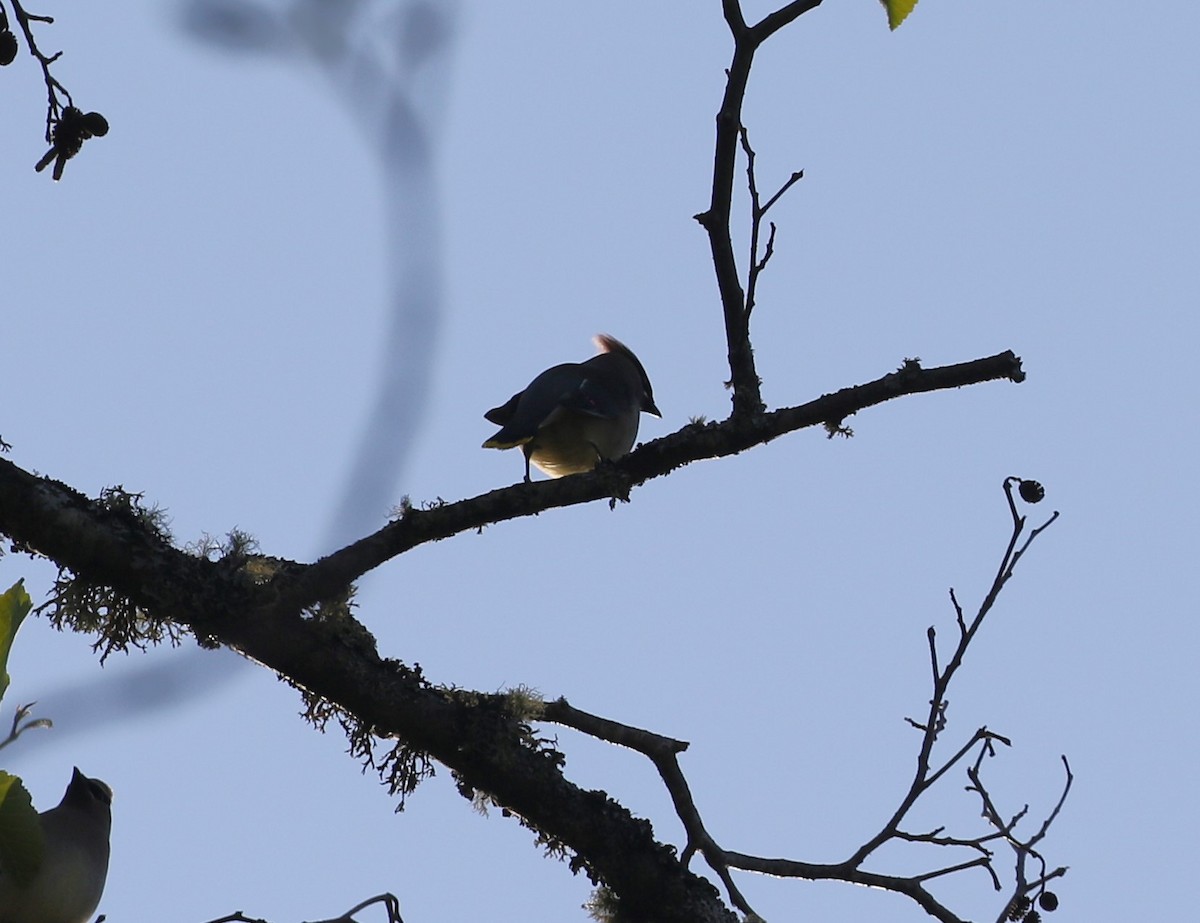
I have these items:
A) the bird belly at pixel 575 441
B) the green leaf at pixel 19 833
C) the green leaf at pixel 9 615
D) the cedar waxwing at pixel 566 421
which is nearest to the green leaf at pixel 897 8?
the green leaf at pixel 9 615

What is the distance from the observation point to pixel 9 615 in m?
2.24

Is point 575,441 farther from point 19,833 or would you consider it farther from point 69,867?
point 19,833

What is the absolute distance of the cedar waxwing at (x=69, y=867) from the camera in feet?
11.1

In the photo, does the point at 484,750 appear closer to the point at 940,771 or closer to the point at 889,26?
the point at 940,771

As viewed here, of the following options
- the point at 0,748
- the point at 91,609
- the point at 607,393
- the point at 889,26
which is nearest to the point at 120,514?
the point at 91,609

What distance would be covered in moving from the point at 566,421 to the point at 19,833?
4.15m

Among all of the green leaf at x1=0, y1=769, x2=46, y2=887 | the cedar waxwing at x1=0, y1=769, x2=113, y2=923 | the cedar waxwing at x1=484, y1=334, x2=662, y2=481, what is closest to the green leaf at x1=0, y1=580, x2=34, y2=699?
the green leaf at x1=0, y1=769, x2=46, y2=887

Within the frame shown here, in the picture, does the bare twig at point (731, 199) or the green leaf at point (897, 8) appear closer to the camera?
the green leaf at point (897, 8)

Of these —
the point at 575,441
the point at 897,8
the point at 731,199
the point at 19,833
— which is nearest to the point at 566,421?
the point at 575,441

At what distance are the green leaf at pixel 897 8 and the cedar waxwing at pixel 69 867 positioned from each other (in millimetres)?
2276

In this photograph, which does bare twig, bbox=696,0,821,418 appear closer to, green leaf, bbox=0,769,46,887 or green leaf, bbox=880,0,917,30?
green leaf, bbox=880,0,917,30

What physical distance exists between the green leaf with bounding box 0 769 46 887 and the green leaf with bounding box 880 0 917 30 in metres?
1.80

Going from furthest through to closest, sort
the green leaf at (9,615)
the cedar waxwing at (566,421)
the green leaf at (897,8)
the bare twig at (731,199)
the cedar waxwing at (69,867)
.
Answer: the cedar waxwing at (566,421), the cedar waxwing at (69,867), the bare twig at (731,199), the green leaf at (897,8), the green leaf at (9,615)

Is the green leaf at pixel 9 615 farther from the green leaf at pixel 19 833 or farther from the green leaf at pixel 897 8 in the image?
the green leaf at pixel 897 8
